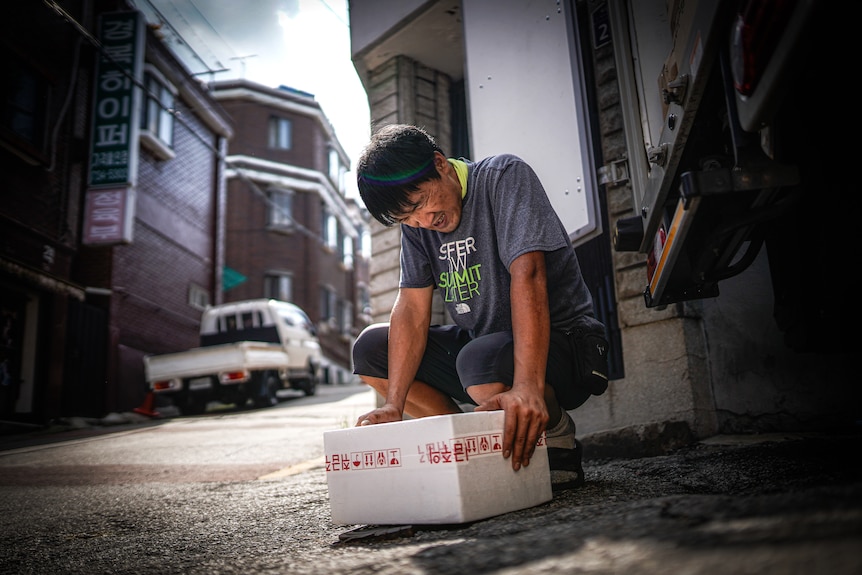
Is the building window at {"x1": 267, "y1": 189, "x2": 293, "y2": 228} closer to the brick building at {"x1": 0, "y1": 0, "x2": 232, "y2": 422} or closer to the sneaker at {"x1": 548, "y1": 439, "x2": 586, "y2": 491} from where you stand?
the brick building at {"x1": 0, "y1": 0, "x2": 232, "y2": 422}

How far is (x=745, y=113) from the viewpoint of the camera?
1.19 m

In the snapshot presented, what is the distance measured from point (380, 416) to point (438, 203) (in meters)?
0.71

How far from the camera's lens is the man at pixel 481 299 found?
1.72 metres

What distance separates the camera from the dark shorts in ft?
5.70

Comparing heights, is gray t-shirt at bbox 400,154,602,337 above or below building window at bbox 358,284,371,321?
below

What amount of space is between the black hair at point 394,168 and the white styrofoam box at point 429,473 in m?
0.73

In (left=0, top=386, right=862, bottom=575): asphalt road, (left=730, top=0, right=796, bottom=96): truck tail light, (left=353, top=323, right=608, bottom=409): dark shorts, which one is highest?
(left=730, top=0, right=796, bottom=96): truck tail light

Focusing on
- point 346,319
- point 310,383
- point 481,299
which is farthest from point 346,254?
point 481,299

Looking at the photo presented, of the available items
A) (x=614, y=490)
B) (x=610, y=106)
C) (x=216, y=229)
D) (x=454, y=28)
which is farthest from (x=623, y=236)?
(x=216, y=229)

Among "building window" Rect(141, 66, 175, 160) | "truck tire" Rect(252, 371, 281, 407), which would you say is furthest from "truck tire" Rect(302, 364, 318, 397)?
"building window" Rect(141, 66, 175, 160)

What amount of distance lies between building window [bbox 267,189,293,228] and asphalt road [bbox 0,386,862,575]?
17179 mm

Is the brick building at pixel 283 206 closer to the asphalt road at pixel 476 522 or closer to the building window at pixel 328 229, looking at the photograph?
the building window at pixel 328 229

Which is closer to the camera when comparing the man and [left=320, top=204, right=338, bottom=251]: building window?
the man

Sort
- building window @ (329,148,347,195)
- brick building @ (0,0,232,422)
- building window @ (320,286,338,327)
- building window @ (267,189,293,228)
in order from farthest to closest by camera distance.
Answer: building window @ (329,148,347,195) → building window @ (320,286,338,327) → building window @ (267,189,293,228) → brick building @ (0,0,232,422)
